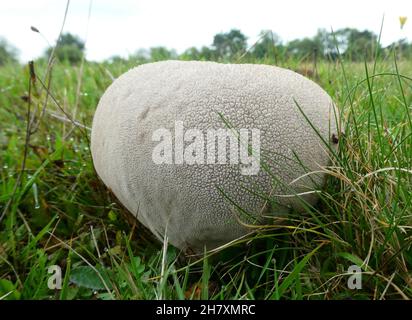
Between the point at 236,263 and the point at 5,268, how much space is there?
0.60 m

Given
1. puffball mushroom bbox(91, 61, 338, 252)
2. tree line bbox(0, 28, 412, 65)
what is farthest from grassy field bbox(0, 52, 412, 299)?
tree line bbox(0, 28, 412, 65)

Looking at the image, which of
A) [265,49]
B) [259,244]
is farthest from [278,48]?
[259,244]

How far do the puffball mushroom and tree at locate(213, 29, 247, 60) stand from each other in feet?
3.07

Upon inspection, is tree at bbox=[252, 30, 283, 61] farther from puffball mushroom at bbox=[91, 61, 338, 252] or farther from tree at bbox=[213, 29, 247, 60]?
puffball mushroom at bbox=[91, 61, 338, 252]

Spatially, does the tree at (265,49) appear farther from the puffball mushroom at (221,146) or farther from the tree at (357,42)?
the puffball mushroom at (221,146)

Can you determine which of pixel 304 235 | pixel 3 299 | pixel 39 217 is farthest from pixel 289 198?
pixel 39 217

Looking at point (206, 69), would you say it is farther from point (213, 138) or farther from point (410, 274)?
point (410, 274)

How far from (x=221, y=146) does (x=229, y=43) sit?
1226mm

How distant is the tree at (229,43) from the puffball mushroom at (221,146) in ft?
3.07

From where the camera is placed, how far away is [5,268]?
1130 mm

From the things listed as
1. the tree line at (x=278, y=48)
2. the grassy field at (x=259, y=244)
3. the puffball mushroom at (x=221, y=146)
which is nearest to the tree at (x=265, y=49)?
the tree line at (x=278, y=48)

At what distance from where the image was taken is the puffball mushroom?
0.88 meters

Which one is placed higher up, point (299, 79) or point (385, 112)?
point (299, 79)

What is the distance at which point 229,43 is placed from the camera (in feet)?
6.54
